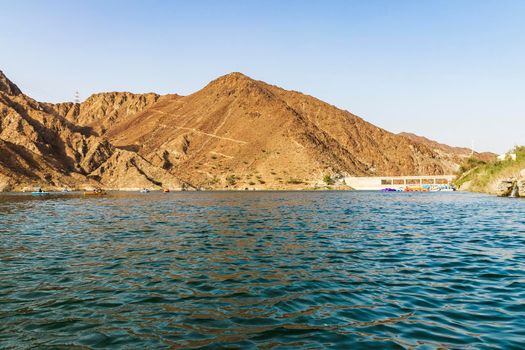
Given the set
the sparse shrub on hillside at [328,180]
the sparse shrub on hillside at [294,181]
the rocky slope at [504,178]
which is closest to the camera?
the rocky slope at [504,178]

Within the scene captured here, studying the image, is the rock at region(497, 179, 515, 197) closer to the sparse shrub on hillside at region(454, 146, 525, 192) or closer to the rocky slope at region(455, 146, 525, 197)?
the rocky slope at region(455, 146, 525, 197)

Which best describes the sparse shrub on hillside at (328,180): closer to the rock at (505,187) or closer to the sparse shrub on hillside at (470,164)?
the sparse shrub on hillside at (470,164)

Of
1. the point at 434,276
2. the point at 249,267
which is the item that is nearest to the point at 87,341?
the point at 249,267

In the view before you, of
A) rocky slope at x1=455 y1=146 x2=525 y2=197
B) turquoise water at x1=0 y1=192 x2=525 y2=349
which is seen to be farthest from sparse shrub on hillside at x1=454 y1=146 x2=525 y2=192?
turquoise water at x1=0 y1=192 x2=525 y2=349

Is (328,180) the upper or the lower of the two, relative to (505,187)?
upper

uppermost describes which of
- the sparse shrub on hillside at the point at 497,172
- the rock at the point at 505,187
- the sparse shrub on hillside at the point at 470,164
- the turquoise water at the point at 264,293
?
the sparse shrub on hillside at the point at 470,164

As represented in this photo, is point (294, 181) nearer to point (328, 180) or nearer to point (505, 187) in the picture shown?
point (328, 180)

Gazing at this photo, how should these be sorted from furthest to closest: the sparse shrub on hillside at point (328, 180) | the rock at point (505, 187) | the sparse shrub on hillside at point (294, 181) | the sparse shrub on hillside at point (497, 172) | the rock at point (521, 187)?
the sparse shrub on hillside at point (328, 180)
the sparse shrub on hillside at point (294, 181)
the sparse shrub on hillside at point (497, 172)
the rock at point (505, 187)
the rock at point (521, 187)

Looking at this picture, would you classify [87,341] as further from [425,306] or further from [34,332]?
[425,306]

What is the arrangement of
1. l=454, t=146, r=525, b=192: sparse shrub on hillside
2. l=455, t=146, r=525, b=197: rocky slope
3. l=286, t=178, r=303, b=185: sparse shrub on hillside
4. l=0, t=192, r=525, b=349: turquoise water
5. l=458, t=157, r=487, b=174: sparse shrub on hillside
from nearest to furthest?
A: l=0, t=192, r=525, b=349: turquoise water → l=455, t=146, r=525, b=197: rocky slope → l=454, t=146, r=525, b=192: sparse shrub on hillside → l=458, t=157, r=487, b=174: sparse shrub on hillside → l=286, t=178, r=303, b=185: sparse shrub on hillside

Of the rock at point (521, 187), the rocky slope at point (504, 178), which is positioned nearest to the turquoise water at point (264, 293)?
the rock at point (521, 187)

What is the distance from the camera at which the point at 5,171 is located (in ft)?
527

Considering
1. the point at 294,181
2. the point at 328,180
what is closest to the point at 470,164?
the point at 328,180

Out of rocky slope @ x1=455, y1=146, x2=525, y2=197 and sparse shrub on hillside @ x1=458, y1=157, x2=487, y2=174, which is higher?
sparse shrub on hillside @ x1=458, y1=157, x2=487, y2=174
